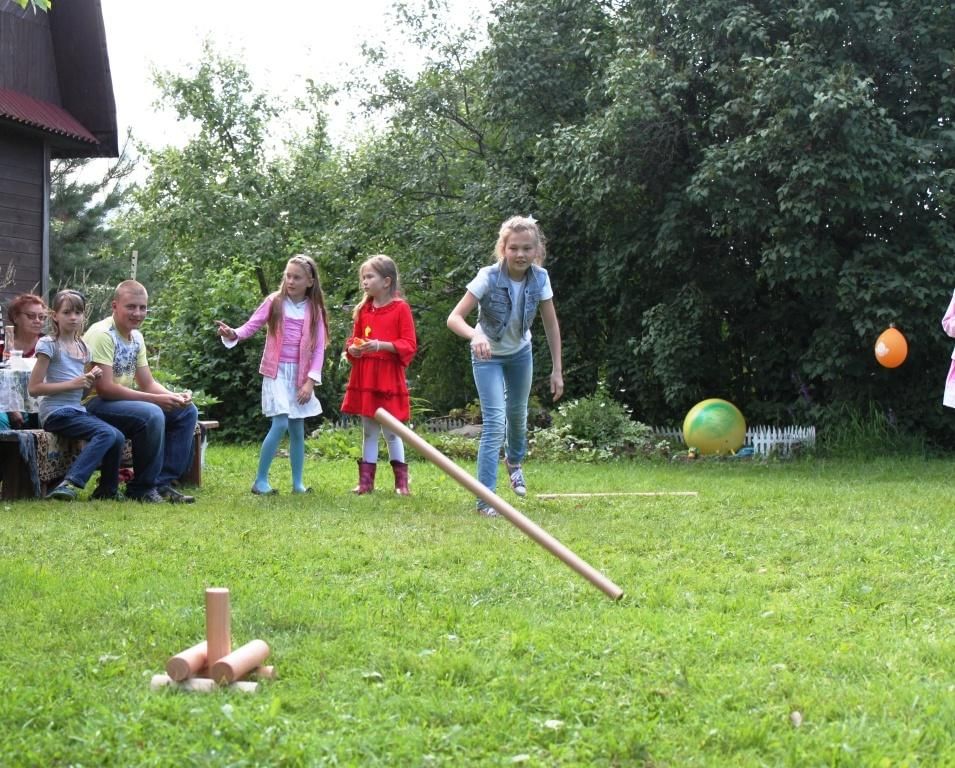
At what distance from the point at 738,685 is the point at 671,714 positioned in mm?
292

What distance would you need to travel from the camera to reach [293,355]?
7871mm

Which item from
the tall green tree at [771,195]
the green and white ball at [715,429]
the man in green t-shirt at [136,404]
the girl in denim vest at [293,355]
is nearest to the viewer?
the man in green t-shirt at [136,404]

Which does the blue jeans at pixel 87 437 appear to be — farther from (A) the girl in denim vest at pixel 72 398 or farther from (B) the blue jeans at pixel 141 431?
(B) the blue jeans at pixel 141 431

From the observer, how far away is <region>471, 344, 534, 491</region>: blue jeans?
6.92 m

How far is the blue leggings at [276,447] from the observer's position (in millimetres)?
7680

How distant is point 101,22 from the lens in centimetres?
1528

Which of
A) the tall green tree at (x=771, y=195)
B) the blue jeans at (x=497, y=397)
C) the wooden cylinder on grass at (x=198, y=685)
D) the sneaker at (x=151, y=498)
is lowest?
the wooden cylinder on grass at (x=198, y=685)

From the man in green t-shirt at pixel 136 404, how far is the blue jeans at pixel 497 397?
6.25 feet

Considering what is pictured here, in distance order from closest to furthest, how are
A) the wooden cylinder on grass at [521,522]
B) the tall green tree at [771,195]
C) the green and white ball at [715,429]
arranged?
the wooden cylinder on grass at [521,522] < the tall green tree at [771,195] < the green and white ball at [715,429]

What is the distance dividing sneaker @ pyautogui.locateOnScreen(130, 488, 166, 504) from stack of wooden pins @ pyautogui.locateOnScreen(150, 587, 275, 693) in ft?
13.5

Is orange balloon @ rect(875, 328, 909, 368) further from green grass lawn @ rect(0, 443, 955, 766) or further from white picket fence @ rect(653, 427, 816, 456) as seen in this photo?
green grass lawn @ rect(0, 443, 955, 766)

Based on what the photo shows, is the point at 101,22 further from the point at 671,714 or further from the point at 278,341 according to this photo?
the point at 671,714

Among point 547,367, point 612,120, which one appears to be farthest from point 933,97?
point 547,367

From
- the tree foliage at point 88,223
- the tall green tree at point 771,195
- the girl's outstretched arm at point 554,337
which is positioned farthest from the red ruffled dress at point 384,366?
the tree foliage at point 88,223
